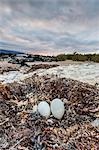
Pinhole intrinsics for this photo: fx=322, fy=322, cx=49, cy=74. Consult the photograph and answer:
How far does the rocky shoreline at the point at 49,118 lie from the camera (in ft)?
16.2

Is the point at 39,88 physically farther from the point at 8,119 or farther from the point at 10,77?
the point at 10,77

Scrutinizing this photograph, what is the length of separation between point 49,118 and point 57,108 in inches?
8.8

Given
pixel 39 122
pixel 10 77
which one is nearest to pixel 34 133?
pixel 39 122

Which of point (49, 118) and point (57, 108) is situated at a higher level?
point (57, 108)

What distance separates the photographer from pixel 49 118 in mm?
5535

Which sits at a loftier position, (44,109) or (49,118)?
(44,109)

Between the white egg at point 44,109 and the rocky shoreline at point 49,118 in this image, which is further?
the white egg at point 44,109

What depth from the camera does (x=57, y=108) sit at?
18.1 feet

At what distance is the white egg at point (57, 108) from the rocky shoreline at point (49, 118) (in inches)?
3.4

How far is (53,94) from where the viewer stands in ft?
20.6

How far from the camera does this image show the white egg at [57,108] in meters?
5.47

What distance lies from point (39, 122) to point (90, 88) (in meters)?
1.68

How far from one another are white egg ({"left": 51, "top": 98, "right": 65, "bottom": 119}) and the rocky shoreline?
0.09 m

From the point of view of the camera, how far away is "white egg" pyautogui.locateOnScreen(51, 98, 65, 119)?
215 inches
